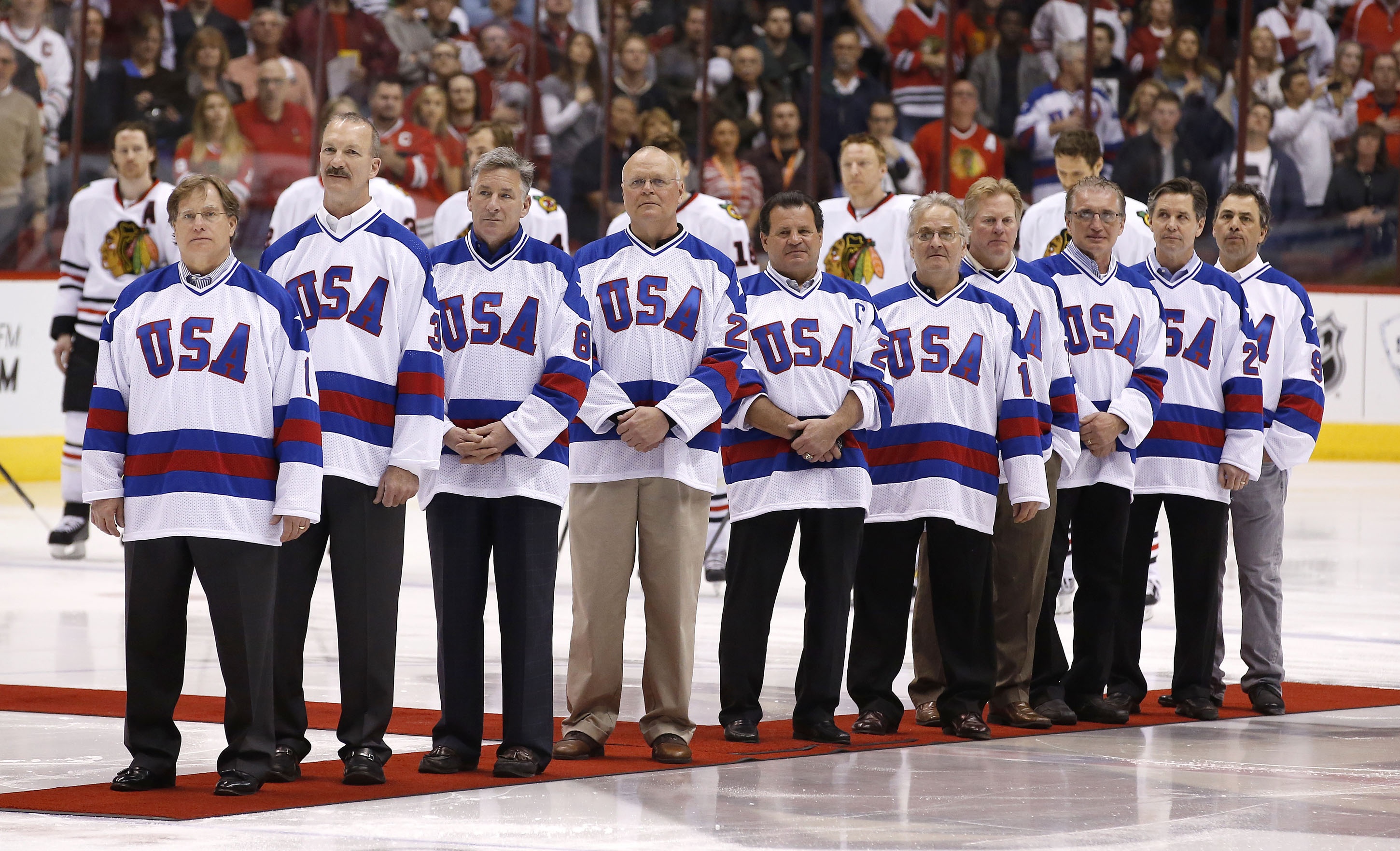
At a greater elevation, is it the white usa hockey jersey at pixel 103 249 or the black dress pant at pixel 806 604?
the white usa hockey jersey at pixel 103 249

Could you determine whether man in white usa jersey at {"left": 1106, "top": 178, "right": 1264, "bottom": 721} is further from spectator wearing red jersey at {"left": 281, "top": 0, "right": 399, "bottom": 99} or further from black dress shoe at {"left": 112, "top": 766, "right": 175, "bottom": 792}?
spectator wearing red jersey at {"left": 281, "top": 0, "right": 399, "bottom": 99}

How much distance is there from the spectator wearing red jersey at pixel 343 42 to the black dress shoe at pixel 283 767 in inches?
377

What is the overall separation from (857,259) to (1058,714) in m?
2.56

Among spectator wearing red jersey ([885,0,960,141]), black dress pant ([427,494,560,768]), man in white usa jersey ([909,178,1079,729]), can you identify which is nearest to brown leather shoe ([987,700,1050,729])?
man in white usa jersey ([909,178,1079,729])

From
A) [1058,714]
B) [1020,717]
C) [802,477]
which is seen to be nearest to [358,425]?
[802,477]

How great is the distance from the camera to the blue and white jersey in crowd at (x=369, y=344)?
4.36m

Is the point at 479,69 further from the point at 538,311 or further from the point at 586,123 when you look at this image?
the point at 538,311

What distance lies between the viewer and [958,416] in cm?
516

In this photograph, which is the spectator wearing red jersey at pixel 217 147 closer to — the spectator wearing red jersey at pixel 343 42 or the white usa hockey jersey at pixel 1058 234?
the spectator wearing red jersey at pixel 343 42

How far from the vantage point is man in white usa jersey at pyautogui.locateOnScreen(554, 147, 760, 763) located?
15.5 feet

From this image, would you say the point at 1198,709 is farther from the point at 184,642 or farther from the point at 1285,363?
the point at 184,642

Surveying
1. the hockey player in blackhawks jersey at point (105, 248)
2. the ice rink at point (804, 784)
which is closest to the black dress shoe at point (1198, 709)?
the ice rink at point (804, 784)

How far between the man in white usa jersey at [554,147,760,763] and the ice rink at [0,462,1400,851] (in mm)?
307

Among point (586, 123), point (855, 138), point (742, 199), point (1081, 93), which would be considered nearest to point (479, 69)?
point (586, 123)
